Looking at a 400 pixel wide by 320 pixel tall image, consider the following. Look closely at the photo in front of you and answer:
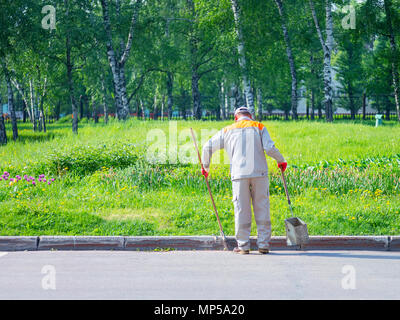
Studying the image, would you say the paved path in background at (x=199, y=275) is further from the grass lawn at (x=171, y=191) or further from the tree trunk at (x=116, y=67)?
the tree trunk at (x=116, y=67)

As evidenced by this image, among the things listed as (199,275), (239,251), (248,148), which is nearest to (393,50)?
(248,148)

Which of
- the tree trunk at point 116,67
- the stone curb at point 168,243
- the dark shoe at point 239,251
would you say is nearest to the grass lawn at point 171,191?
the stone curb at point 168,243

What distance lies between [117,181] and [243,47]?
14916 mm

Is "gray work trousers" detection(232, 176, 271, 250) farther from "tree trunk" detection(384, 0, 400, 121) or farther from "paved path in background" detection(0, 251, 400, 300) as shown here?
"tree trunk" detection(384, 0, 400, 121)

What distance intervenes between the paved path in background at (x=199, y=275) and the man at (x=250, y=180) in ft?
1.01

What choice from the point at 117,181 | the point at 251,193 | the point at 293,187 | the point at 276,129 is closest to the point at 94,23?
the point at 276,129

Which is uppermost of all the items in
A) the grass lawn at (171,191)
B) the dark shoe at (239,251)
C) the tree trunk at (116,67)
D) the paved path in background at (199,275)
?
the tree trunk at (116,67)

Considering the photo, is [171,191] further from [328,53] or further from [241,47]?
[328,53]

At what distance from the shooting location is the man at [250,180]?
6625mm

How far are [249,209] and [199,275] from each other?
1.50 m

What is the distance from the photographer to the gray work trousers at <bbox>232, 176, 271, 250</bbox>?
663 centimetres

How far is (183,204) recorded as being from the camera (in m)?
8.65

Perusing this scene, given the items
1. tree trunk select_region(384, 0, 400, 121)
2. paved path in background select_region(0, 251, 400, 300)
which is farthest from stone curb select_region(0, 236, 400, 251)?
tree trunk select_region(384, 0, 400, 121)
